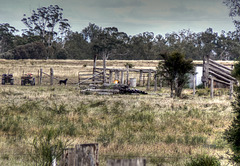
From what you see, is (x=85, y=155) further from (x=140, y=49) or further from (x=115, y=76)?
(x=140, y=49)

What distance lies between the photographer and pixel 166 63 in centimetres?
2386

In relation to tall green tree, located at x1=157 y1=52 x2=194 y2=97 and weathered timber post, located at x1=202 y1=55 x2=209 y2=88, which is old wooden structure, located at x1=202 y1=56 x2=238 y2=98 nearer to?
weathered timber post, located at x1=202 y1=55 x2=209 y2=88

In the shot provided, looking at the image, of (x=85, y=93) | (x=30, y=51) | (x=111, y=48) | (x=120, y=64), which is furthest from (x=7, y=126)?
(x=111, y=48)

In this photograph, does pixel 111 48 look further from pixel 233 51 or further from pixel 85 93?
pixel 85 93

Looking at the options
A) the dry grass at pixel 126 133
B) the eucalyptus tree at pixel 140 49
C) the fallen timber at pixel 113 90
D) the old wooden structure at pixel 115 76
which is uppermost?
the eucalyptus tree at pixel 140 49

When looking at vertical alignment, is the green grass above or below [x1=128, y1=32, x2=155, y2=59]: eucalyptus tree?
below

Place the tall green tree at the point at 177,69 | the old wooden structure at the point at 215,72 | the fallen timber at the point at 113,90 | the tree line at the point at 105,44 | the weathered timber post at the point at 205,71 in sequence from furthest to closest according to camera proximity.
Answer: the tree line at the point at 105,44 → the weathered timber post at the point at 205,71 → the old wooden structure at the point at 215,72 → the fallen timber at the point at 113,90 → the tall green tree at the point at 177,69

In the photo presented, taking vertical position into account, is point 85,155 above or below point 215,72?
below

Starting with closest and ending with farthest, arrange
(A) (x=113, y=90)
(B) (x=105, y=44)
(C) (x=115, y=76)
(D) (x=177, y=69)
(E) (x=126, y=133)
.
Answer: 1. (E) (x=126, y=133)
2. (D) (x=177, y=69)
3. (A) (x=113, y=90)
4. (C) (x=115, y=76)
5. (B) (x=105, y=44)

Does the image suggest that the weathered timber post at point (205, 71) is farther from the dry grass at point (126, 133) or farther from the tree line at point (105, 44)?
the tree line at point (105, 44)

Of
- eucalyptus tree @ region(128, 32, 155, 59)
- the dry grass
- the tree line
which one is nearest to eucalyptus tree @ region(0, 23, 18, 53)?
the tree line

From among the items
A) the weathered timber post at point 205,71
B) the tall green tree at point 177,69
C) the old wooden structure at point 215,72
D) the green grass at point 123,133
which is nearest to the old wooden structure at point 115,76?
the weathered timber post at point 205,71

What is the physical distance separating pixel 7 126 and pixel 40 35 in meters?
80.3

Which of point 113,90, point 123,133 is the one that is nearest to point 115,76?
point 113,90
